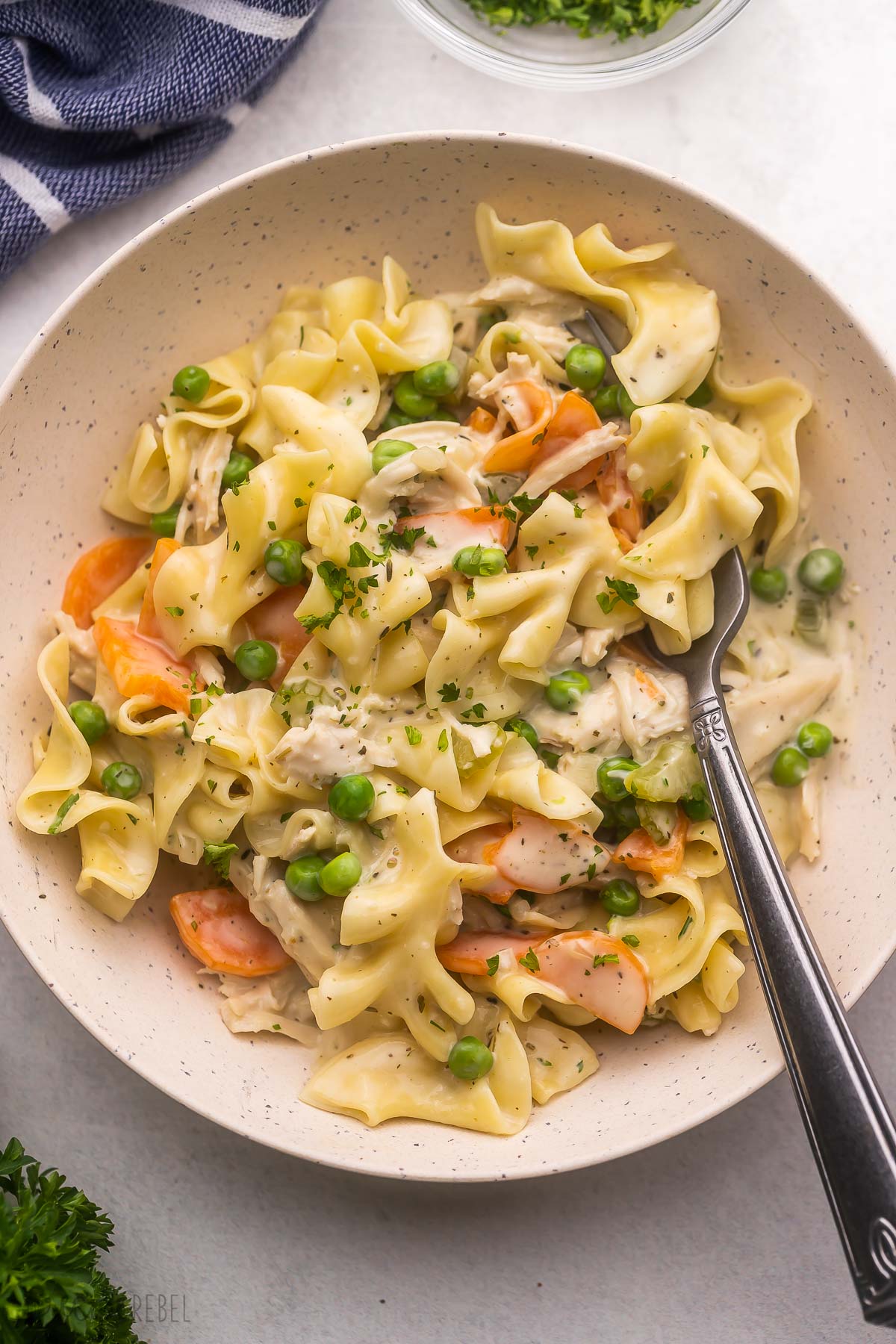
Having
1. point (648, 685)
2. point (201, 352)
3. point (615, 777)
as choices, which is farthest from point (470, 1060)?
point (201, 352)

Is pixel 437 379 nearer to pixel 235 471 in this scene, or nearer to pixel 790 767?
pixel 235 471

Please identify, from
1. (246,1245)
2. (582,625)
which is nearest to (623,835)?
(582,625)

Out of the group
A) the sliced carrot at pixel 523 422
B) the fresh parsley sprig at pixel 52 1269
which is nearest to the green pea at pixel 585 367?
the sliced carrot at pixel 523 422

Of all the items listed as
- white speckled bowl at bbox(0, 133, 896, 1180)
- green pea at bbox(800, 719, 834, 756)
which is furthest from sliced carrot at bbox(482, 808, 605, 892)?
green pea at bbox(800, 719, 834, 756)

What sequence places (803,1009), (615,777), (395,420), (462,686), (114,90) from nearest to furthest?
(803,1009), (615,777), (462,686), (395,420), (114,90)

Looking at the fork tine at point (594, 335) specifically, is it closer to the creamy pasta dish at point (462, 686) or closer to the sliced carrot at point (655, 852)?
the creamy pasta dish at point (462, 686)
